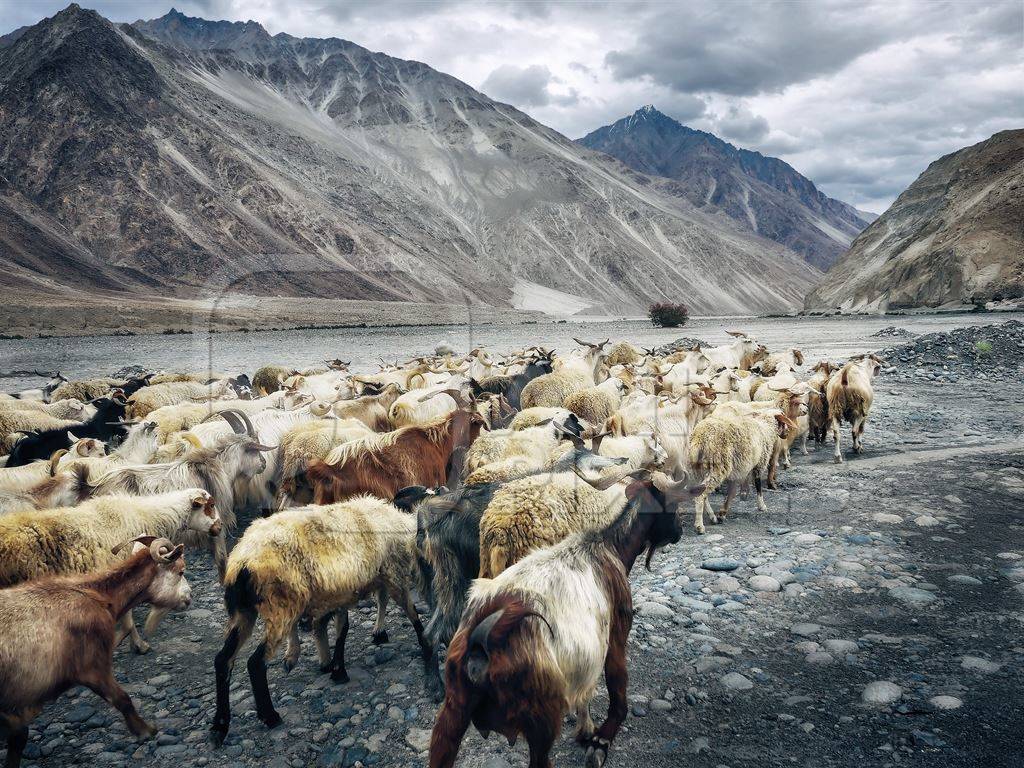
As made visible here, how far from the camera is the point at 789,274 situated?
610 feet

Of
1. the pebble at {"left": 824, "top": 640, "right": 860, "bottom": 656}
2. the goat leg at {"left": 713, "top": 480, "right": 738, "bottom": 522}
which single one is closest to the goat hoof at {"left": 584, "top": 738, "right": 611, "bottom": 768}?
the pebble at {"left": 824, "top": 640, "right": 860, "bottom": 656}

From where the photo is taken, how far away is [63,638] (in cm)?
391

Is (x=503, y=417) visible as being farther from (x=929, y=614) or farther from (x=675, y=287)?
(x=675, y=287)

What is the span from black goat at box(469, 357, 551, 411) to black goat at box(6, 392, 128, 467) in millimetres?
6239

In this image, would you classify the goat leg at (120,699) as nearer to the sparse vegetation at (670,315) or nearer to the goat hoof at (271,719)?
the goat hoof at (271,719)

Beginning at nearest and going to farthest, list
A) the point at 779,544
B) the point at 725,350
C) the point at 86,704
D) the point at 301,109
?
the point at 86,704, the point at 779,544, the point at 725,350, the point at 301,109

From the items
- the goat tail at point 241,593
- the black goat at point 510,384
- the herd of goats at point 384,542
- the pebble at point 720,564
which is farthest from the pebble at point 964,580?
the black goat at point 510,384

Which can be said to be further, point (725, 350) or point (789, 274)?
point (789, 274)

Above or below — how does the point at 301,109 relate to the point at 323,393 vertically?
above

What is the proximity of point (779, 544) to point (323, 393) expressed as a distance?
9.33 meters

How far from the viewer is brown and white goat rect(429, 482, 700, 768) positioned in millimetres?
3125

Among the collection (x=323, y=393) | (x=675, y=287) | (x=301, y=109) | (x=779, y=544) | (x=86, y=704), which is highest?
(x=301, y=109)

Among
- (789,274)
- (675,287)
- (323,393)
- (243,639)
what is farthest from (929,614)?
(789,274)

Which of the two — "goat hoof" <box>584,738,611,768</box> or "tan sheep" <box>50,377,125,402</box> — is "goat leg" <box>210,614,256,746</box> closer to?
"goat hoof" <box>584,738,611,768</box>
